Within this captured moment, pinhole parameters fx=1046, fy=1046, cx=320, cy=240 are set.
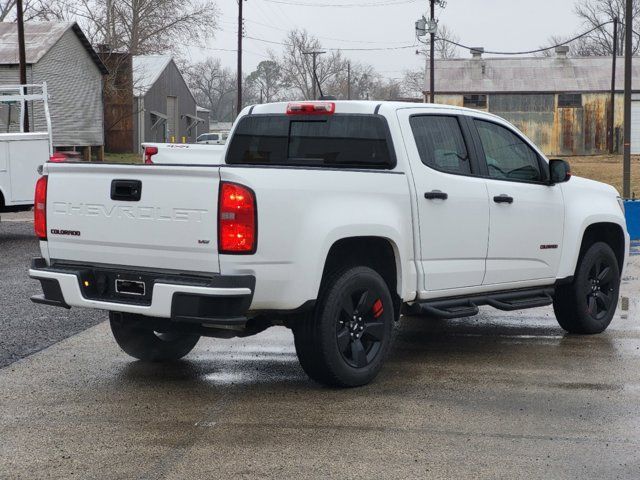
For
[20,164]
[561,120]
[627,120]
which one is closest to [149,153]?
[20,164]

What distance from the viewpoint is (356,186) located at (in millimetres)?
Answer: 6734

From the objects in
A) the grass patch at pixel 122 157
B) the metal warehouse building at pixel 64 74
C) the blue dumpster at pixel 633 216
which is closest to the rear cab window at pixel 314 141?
the blue dumpster at pixel 633 216

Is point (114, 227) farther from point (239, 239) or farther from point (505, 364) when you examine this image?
point (505, 364)

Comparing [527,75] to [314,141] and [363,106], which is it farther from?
[363,106]

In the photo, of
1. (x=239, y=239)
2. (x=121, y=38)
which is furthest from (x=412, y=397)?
(x=121, y=38)

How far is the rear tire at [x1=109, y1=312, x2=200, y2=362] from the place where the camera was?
7652 mm

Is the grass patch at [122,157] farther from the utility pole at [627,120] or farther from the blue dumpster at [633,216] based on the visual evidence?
the blue dumpster at [633,216]

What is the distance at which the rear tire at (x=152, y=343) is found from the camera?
765 centimetres

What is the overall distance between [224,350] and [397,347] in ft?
4.57

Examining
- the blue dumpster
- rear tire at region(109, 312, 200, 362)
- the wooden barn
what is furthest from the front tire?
the wooden barn

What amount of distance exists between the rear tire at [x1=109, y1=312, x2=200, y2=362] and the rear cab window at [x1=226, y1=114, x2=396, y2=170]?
1.41 metres

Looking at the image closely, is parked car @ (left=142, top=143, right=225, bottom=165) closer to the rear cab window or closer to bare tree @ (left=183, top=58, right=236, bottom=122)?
the rear cab window

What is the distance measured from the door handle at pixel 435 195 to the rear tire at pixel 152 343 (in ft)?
6.60

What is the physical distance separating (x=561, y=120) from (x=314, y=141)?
5383cm
